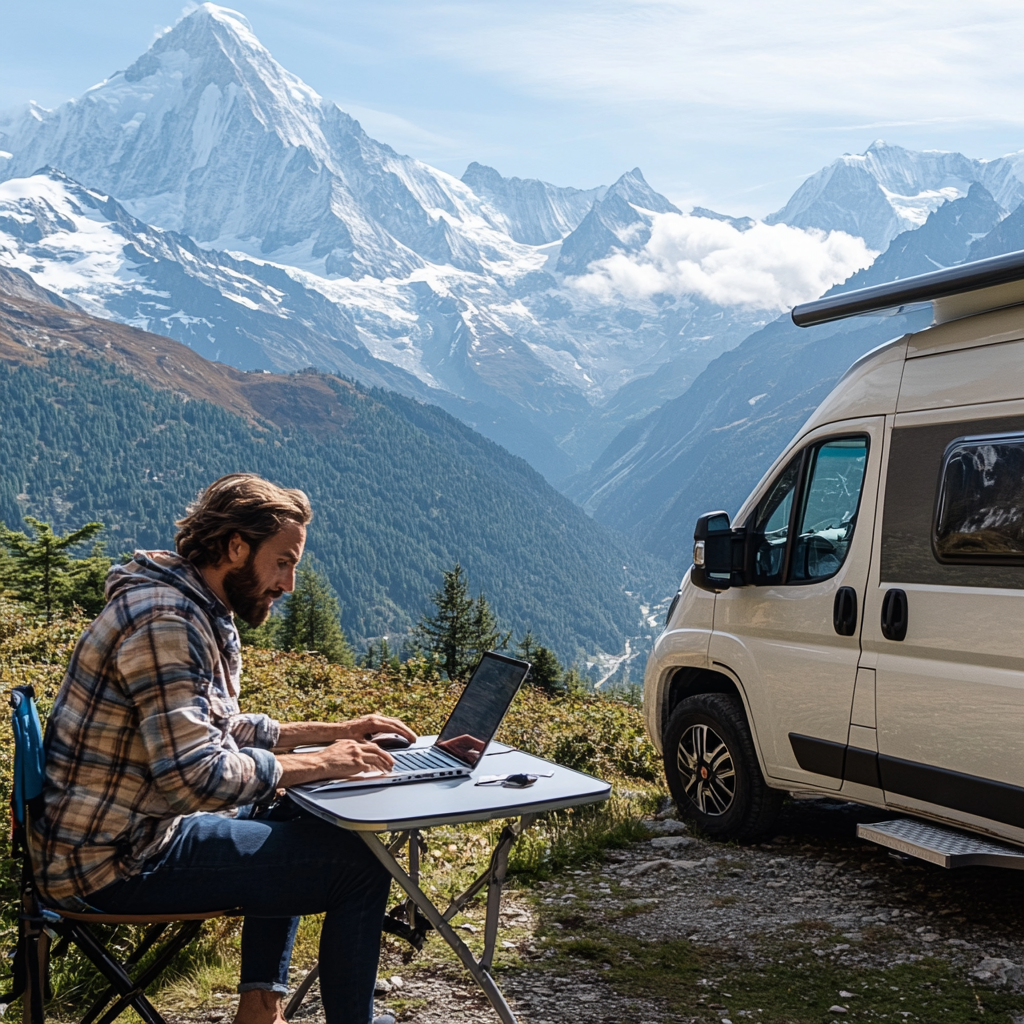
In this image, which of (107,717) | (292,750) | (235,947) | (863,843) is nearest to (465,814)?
(292,750)

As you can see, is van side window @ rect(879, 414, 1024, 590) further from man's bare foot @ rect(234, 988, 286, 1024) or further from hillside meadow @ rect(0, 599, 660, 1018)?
man's bare foot @ rect(234, 988, 286, 1024)

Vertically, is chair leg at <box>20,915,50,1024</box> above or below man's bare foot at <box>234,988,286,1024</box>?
above

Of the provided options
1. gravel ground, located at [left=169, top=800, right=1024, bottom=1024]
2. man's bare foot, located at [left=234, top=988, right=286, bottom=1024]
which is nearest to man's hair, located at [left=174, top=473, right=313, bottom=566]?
man's bare foot, located at [left=234, top=988, right=286, bottom=1024]

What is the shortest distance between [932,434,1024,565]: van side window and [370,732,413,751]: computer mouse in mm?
2789

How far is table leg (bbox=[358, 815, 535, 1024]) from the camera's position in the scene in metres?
3.47

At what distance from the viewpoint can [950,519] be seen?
5.17 meters

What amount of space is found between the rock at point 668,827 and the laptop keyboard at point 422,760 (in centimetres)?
361

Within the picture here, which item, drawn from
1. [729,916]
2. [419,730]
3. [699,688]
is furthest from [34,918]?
[419,730]

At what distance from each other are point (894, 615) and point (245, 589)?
3.31m

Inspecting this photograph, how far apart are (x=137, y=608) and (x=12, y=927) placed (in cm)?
Answer: 273

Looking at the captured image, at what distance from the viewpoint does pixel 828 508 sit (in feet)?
19.9

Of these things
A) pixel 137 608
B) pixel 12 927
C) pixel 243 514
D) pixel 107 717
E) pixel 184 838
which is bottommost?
pixel 12 927

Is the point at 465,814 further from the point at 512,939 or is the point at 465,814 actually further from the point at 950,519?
the point at 950,519

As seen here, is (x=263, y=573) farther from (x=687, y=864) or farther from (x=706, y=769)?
(x=706, y=769)
